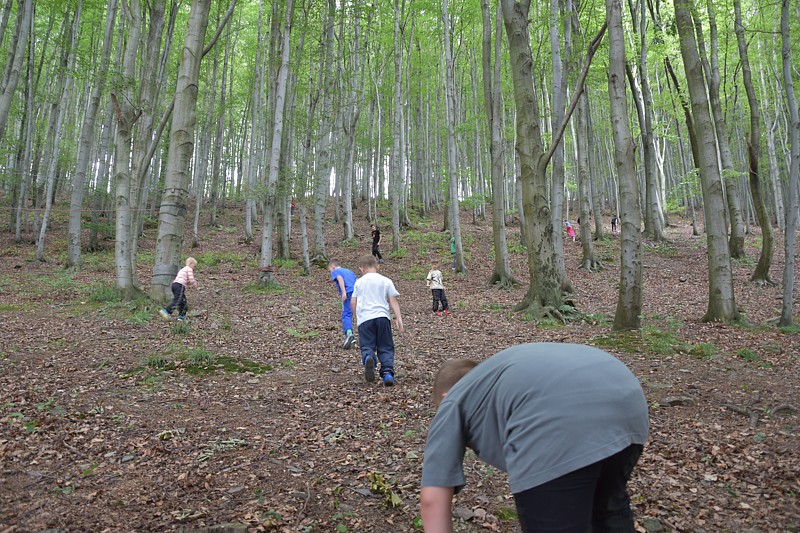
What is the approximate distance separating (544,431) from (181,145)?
8.09 meters

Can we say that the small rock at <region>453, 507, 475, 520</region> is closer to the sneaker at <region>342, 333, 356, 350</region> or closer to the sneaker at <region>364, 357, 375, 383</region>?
the sneaker at <region>364, 357, 375, 383</region>

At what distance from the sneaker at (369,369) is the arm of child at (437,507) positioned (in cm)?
429

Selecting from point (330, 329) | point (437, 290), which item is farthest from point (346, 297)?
point (437, 290)

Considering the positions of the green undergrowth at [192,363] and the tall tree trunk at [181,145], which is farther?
the tall tree trunk at [181,145]

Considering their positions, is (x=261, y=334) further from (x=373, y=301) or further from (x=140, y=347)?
(x=373, y=301)

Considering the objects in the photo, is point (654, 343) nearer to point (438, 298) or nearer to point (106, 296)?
point (438, 298)

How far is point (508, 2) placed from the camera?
9344 mm

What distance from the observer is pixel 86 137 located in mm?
13234

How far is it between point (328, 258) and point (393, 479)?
15084 mm

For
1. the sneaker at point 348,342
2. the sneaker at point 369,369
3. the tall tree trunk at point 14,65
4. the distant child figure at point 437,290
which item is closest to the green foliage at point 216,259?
the tall tree trunk at point 14,65

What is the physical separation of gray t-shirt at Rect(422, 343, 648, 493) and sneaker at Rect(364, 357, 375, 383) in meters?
4.25

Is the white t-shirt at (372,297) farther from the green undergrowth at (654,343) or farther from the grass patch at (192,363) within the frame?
the green undergrowth at (654,343)

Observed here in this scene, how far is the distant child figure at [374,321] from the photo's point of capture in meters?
5.86

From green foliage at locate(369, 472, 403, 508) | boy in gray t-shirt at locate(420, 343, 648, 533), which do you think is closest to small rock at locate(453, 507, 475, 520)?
green foliage at locate(369, 472, 403, 508)
